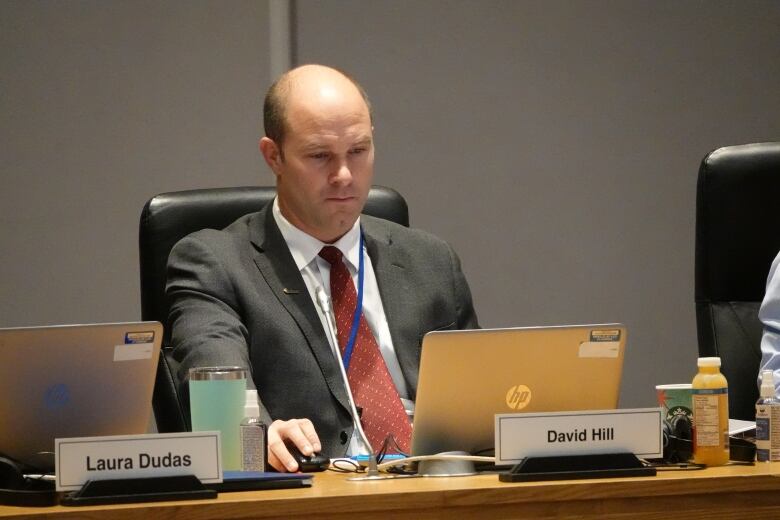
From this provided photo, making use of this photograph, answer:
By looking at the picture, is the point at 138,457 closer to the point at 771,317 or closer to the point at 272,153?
the point at 272,153

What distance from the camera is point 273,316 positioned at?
254 centimetres

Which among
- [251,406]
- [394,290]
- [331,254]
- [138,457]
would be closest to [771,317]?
[394,290]

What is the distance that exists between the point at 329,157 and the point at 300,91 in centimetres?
17

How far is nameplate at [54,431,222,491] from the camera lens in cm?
169

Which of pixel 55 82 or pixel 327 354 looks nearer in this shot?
pixel 327 354

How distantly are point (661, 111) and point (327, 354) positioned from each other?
189 centimetres

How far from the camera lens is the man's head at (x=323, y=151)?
2621 millimetres

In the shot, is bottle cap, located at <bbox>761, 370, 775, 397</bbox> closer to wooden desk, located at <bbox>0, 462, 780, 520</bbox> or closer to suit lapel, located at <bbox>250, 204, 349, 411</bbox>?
wooden desk, located at <bbox>0, 462, 780, 520</bbox>

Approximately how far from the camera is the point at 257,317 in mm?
2543

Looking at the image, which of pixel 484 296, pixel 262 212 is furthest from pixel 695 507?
pixel 484 296

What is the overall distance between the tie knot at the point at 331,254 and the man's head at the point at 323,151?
1.5 inches

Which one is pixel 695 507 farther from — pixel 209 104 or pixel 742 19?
pixel 742 19

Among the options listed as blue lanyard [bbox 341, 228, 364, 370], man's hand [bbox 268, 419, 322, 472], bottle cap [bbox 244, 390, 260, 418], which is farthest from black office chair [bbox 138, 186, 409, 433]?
bottle cap [bbox 244, 390, 260, 418]

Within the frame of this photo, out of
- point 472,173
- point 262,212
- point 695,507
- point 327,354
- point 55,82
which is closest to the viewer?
point 695,507
